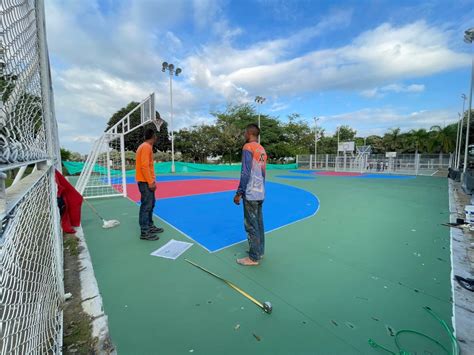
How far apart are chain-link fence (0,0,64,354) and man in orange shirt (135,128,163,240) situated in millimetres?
1353

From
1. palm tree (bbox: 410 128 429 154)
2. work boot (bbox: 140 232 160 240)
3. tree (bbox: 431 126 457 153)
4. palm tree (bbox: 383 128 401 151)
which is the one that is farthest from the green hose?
palm tree (bbox: 383 128 401 151)

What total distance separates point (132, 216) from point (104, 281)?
9.05 feet

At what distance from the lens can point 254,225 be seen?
289 centimetres

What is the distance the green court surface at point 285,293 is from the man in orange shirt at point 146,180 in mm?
231

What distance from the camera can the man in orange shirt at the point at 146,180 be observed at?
366cm

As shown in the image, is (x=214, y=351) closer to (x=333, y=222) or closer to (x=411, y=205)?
(x=333, y=222)

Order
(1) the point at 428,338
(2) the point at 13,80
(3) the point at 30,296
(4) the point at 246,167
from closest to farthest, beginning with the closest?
(2) the point at 13,80
(3) the point at 30,296
(1) the point at 428,338
(4) the point at 246,167

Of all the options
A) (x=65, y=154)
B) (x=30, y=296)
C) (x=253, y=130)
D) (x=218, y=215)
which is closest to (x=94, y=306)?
(x=30, y=296)

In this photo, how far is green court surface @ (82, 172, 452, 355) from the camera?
181cm

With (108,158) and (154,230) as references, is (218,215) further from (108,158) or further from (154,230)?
(108,158)

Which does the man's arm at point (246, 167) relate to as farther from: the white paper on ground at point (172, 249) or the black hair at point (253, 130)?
the white paper on ground at point (172, 249)

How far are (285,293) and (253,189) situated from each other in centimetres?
116

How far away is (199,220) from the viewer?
4949 millimetres

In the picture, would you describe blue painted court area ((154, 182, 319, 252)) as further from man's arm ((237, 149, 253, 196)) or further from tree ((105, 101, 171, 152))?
tree ((105, 101, 171, 152))
